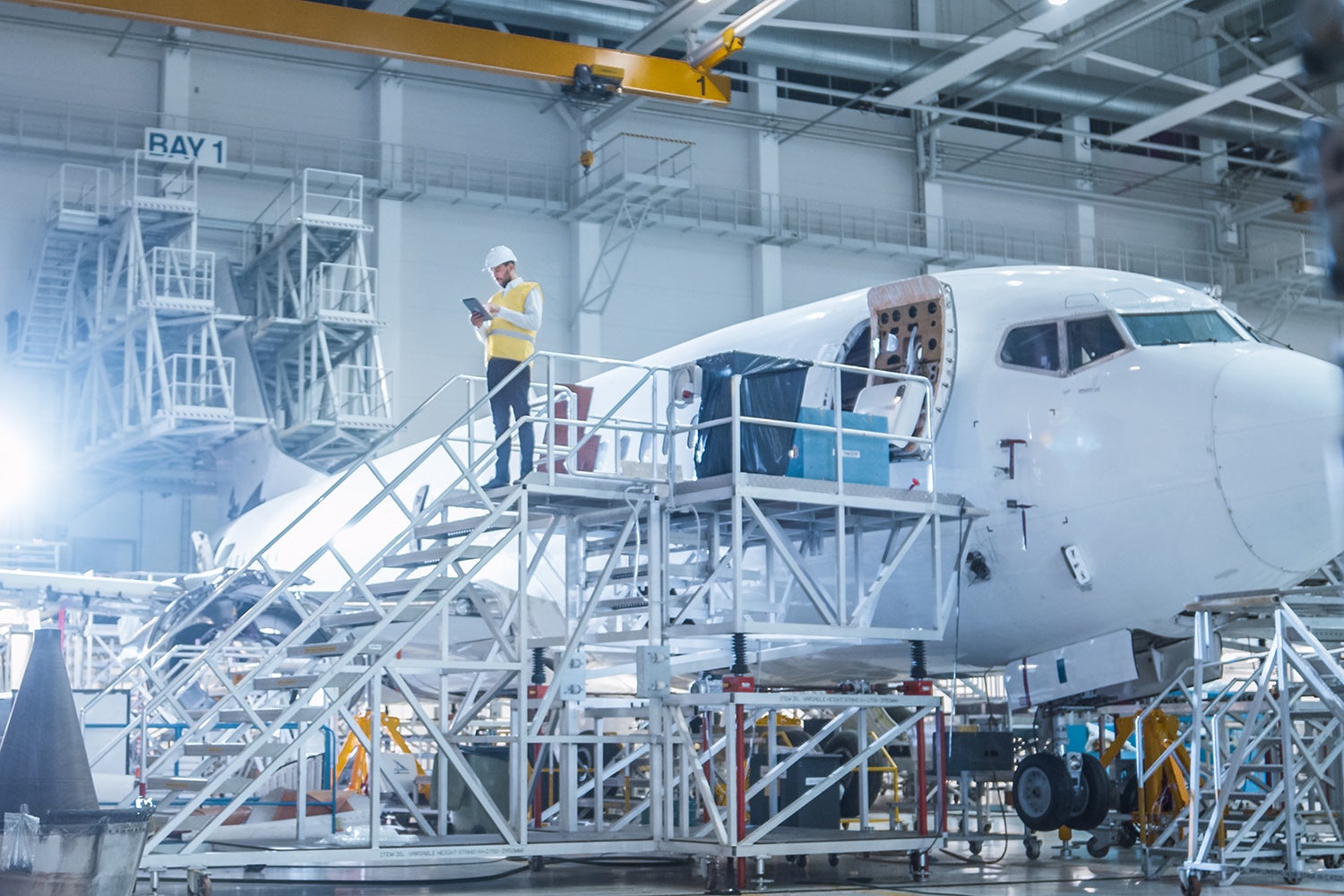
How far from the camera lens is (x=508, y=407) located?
13641 millimetres

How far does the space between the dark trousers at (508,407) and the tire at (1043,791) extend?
5.06 meters

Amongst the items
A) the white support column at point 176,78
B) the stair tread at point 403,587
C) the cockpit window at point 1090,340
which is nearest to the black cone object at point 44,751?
the stair tread at point 403,587

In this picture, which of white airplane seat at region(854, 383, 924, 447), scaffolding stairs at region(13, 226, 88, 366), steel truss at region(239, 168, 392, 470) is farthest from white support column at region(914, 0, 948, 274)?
white airplane seat at region(854, 383, 924, 447)

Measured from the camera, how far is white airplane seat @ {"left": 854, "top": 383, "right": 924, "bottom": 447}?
42.8ft

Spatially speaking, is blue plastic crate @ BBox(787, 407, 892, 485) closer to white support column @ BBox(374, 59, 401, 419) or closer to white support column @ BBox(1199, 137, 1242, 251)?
white support column @ BBox(374, 59, 401, 419)

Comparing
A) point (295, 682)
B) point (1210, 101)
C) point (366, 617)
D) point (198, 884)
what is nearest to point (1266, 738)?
point (366, 617)

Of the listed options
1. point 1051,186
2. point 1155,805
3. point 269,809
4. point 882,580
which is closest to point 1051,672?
point 882,580

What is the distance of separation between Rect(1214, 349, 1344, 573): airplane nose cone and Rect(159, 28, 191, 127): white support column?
85.3 feet

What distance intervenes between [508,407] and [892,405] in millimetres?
3508

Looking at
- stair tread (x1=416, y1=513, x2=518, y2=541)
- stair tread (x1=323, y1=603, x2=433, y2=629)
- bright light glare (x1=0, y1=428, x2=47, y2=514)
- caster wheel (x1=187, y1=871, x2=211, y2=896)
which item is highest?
bright light glare (x1=0, y1=428, x2=47, y2=514)

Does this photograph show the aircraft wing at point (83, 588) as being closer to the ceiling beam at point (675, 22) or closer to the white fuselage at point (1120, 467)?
the white fuselage at point (1120, 467)

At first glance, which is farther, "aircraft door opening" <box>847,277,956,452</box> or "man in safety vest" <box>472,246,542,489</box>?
"man in safety vest" <box>472,246,542,489</box>

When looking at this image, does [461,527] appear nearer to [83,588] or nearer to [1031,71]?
[83,588]

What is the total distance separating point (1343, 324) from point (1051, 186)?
9.18 m
